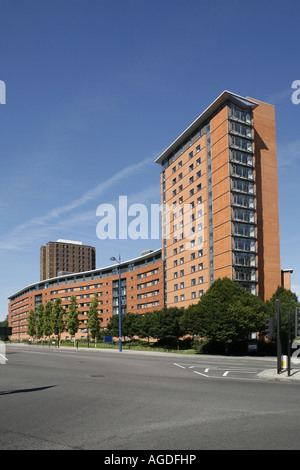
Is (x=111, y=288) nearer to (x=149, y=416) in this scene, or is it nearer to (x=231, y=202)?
(x=231, y=202)

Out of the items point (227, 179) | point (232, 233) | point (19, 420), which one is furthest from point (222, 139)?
point (19, 420)

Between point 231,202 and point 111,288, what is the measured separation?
58.6 meters

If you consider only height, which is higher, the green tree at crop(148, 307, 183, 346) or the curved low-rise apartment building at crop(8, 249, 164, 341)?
the curved low-rise apartment building at crop(8, 249, 164, 341)

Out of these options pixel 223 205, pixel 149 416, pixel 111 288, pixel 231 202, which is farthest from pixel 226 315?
pixel 111 288

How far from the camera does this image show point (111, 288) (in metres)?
123

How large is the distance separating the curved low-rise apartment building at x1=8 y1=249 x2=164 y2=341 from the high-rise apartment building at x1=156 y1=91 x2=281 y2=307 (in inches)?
632

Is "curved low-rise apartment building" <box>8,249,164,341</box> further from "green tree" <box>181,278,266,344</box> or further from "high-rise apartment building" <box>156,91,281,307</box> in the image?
"green tree" <box>181,278,266,344</box>

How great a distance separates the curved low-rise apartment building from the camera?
10294 centimetres

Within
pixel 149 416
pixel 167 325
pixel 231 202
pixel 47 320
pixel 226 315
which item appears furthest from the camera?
pixel 47 320

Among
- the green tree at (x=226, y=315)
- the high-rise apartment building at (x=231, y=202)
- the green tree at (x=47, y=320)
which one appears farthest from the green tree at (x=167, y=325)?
the green tree at (x=47, y=320)

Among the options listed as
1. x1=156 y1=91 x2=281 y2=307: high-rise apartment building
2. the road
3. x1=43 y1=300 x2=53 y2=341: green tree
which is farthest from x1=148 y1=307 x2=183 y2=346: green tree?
the road

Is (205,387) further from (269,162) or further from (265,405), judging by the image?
(269,162)
